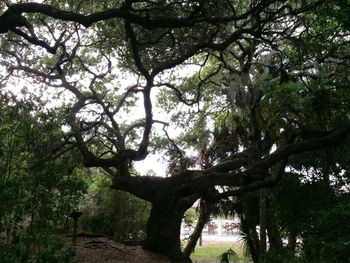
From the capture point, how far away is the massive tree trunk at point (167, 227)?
10.8m

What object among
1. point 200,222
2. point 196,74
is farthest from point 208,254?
point 196,74

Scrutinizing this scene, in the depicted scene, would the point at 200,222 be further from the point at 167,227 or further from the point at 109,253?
the point at 109,253

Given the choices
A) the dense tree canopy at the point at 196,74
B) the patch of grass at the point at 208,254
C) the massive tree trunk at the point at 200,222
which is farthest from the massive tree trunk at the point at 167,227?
the patch of grass at the point at 208,254

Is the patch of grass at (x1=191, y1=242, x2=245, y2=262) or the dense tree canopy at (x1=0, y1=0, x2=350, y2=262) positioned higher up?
the dense tree canopy at (x1=0, y1=0, x2=350, y2=262)

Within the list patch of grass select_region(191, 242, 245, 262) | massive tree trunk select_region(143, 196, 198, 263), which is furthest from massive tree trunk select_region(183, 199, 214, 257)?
massive tree trunk select_region(143, 196, 198, 263)

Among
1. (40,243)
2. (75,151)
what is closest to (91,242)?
(75,151)

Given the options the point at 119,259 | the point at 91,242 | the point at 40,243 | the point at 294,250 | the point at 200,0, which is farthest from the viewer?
the point at 91,242

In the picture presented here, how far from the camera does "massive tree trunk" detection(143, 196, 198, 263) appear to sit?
35.4 ft

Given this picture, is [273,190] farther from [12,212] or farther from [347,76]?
[12,212]

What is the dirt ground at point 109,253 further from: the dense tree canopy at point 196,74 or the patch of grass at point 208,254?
the patch of grass at point 208,254

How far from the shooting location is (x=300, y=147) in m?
8.46

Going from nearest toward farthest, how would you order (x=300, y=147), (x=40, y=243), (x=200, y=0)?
(x=40, y=243)
(x=200, y=0)
(x=300, y=147)

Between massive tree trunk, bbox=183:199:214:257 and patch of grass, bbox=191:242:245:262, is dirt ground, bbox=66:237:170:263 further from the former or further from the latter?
patch of grass, bbox=191:242:245:262

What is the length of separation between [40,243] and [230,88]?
7.62m
